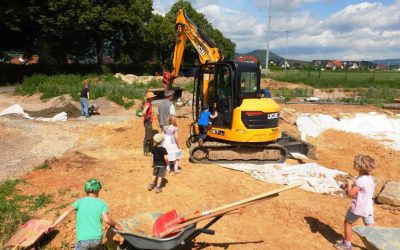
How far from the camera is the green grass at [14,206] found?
6365mm

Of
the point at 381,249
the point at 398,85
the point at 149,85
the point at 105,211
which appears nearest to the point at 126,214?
the point at 105,211

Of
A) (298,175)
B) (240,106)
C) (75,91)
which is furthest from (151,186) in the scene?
(75,91)

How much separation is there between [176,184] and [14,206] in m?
3.20

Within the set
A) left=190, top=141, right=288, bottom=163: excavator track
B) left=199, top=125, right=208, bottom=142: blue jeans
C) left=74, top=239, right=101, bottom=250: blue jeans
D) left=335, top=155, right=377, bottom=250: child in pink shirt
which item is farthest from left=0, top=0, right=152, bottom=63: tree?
left=335, top=155, right=377, bottom=250: child in pink shirt

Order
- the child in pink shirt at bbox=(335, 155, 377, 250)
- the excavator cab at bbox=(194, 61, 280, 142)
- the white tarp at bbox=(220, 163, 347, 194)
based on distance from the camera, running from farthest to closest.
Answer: the excavator cab at bbox=(194, 61, 280, 142) → the white tarp at bbox=(220, 163, 347, 194) → the child in pink shirt at bbox=(335, 155, 377, 250)

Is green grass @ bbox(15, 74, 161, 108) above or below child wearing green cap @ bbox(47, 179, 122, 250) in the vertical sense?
above

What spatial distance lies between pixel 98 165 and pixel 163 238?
5.44 meters

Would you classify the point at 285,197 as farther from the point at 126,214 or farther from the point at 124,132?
the point at 124,132

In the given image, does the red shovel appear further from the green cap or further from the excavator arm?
the excavator arm

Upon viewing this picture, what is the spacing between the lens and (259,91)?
10.4m

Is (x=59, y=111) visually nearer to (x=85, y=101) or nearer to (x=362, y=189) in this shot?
(x=85, y=101)

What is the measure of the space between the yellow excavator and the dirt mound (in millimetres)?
9140

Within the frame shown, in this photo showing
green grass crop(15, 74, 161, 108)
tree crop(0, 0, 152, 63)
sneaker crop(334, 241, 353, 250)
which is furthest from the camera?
tree crop(0, 0, 152, 63)

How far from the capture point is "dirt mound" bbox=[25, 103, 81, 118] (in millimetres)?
17906
